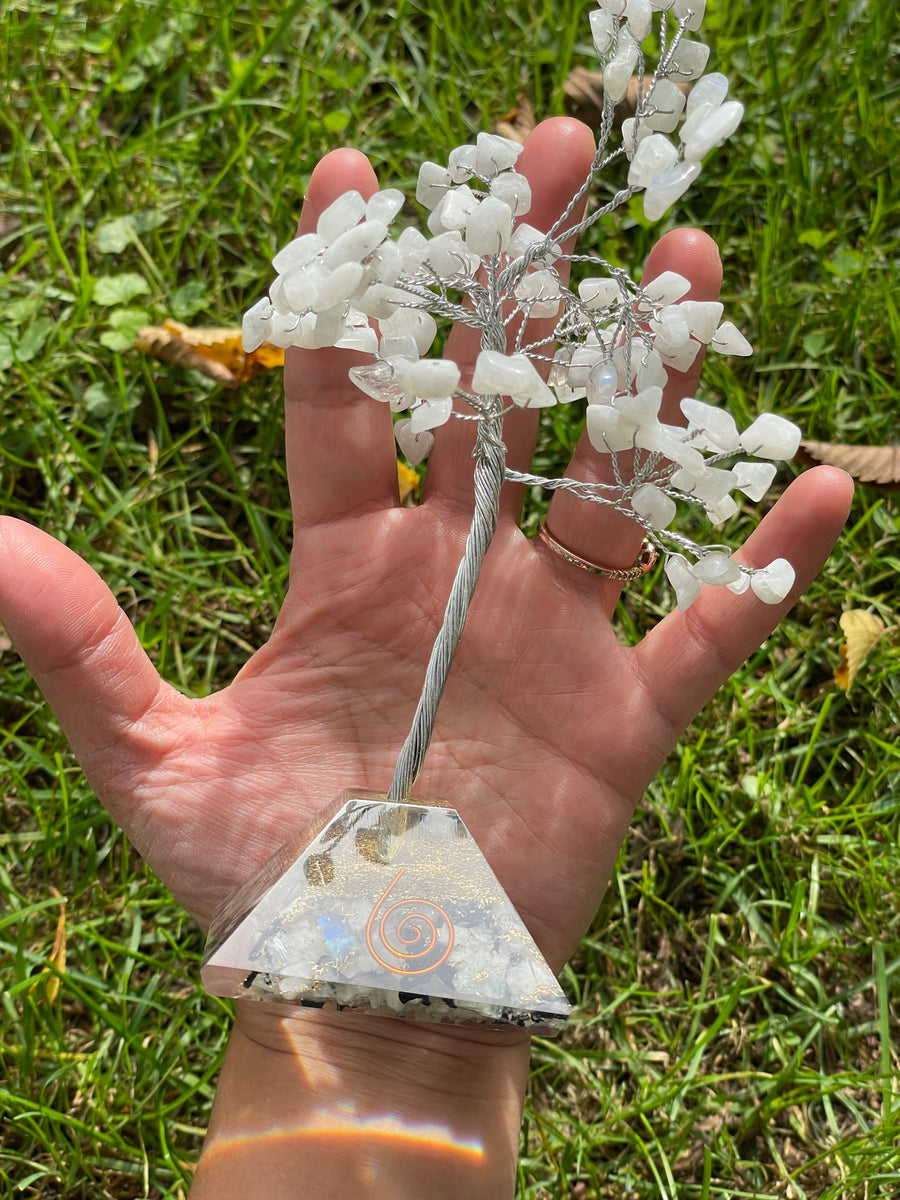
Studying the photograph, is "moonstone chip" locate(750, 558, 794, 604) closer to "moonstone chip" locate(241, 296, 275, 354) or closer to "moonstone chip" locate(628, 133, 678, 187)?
"moonstone chip" locate(628, 133, 678, 187)

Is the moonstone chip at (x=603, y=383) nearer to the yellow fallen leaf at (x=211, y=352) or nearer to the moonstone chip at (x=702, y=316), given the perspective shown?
the moonstone chip at (x=702, y=316)

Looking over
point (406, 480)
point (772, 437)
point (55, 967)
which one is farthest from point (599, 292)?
point (55, 967)

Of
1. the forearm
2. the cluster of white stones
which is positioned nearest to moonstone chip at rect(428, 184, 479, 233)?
the cluster of white stones

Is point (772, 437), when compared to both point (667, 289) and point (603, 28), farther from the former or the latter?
point (603, 28)

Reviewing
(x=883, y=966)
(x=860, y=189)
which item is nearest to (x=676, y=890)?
(x=883, y=966)

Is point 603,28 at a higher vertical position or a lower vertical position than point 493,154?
higher

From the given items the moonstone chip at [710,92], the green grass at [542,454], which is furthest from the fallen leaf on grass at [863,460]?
the moonstone chip at [710,92]
